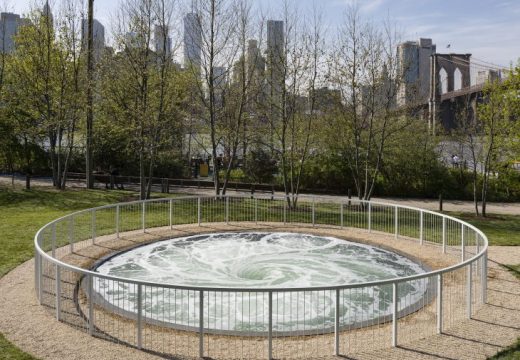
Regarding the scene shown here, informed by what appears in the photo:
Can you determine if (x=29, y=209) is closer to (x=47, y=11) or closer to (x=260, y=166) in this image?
(x=47, y=11)

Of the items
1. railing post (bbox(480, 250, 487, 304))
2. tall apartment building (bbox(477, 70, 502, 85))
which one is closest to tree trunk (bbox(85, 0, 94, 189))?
tall apartment building (bbox(477, 70, 502, 85))

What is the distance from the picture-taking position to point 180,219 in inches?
819

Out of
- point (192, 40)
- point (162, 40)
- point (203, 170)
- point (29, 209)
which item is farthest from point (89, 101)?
point (203, 170)

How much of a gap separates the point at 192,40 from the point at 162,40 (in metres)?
1.70

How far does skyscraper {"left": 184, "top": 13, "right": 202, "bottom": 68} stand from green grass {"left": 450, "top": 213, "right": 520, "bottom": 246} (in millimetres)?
14723

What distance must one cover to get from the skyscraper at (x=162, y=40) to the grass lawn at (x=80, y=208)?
759 cm

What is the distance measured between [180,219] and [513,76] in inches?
636

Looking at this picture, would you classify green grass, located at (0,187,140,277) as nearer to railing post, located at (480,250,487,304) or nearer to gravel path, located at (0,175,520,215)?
gravel path, located at (0,175,520,215)

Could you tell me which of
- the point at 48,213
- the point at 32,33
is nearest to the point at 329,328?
the point at 48,213

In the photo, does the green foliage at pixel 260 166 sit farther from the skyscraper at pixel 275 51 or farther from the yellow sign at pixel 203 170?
the skyscraper at pixel 275 51

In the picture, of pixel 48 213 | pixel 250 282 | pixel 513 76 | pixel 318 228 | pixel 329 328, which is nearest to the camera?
pixel 329 328

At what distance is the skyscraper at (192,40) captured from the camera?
26.5 metres

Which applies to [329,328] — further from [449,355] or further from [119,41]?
[119,41]

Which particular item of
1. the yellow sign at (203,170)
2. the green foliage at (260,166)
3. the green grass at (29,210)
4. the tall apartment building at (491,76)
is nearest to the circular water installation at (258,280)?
the green grass at (29,210)
